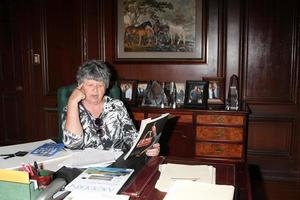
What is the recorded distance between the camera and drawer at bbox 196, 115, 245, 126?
114 inches

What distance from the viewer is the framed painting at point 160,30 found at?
3.27m

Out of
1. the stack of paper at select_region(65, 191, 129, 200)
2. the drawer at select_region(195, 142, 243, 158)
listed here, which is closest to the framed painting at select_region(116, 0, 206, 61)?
the drawer at select_region(195, 142, 243, 158)

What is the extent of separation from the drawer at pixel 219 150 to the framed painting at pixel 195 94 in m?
0.38

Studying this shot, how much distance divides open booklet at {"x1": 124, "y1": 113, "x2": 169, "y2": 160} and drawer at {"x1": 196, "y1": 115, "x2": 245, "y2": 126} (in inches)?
55.1

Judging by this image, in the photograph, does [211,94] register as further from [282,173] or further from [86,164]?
[86,164]

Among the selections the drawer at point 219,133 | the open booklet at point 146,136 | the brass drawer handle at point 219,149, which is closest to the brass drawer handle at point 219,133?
the drawer at point 219,133

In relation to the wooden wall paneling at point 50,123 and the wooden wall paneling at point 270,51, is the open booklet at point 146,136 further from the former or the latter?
the wooden wall paneling at point 50,123

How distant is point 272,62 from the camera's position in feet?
10.5

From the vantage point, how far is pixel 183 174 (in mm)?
1335

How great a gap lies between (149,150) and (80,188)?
1.71 ft

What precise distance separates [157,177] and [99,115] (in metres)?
0.78

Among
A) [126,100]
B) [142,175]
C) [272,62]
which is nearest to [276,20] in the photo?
[272,62]

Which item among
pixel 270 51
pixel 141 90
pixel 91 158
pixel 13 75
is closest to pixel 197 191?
→ pixel 91 158

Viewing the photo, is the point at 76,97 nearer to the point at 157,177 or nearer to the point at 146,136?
the point at 146,136
